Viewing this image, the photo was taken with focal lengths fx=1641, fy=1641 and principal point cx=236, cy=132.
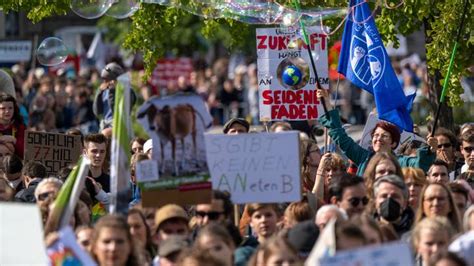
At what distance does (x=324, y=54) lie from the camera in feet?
48.5

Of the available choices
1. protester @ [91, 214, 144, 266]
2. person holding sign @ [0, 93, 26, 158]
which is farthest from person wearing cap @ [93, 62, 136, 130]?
protester @ [91, 214, 144, 266]

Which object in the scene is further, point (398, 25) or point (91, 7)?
point (398, 25)

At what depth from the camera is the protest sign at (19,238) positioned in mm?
7977

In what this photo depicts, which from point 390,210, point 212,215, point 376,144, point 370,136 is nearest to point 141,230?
point 212,215

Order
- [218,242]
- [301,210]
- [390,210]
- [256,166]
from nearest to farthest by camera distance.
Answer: [218,242]
[390,210]
[301,210]
[256,166]

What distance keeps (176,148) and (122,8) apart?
4582mm

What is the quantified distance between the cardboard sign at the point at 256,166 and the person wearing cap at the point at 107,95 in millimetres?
6320

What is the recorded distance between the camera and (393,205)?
10242mm

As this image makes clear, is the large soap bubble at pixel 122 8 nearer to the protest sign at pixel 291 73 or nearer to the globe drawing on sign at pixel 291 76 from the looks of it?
the protest sign at pixel 291 73

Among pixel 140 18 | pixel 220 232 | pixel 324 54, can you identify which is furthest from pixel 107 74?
pixel 220 232

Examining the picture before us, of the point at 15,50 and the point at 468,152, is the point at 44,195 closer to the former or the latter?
the point at 468,152

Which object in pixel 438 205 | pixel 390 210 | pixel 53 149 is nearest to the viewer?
pixel 438 205

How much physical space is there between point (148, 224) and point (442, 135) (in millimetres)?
4675

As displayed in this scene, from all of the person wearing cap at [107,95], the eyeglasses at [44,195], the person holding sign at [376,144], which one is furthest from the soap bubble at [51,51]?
the eyeglasses at [44,195]
